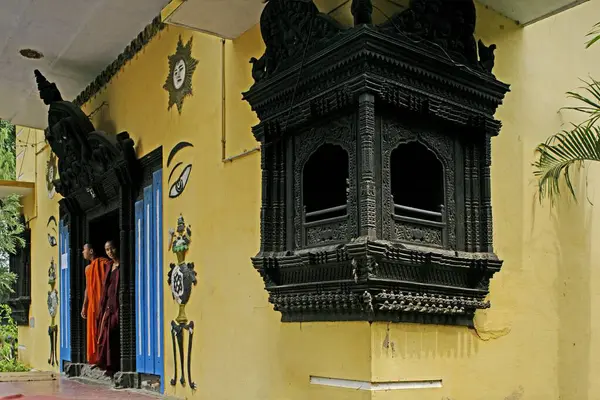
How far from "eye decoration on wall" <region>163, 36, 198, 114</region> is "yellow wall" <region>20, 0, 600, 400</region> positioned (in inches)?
4.1

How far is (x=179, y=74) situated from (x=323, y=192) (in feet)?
6.83

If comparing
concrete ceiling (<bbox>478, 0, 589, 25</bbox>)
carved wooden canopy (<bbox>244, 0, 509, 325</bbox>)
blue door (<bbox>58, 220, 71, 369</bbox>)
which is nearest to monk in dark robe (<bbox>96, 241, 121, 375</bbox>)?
blue door (<bbox>58, 220, 71, 369</bbox>)

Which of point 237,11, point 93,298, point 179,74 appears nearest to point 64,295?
point 93,298

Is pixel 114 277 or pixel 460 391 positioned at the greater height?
pixel 114 277

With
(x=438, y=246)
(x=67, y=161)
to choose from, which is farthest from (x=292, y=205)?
(x=67, y=161)

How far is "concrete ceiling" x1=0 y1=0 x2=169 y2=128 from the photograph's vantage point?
19.7 ft

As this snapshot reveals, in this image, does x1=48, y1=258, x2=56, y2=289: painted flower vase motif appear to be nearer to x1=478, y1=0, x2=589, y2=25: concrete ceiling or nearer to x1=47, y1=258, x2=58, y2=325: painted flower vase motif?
x1=47, y1=258, x2=58, y2=325: painted flower vase motif

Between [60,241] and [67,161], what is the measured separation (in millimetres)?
1376

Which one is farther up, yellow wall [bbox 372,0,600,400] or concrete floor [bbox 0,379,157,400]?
yellow wall [bbox 372,0,600,400]

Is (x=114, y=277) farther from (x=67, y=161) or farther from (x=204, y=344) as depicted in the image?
(x=204, y=344)

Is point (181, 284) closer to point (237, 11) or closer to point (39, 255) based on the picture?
point (237, 11)

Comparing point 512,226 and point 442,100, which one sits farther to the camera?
point 512,226

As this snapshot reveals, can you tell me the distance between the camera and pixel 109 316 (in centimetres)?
709

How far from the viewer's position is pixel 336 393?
3842mm
